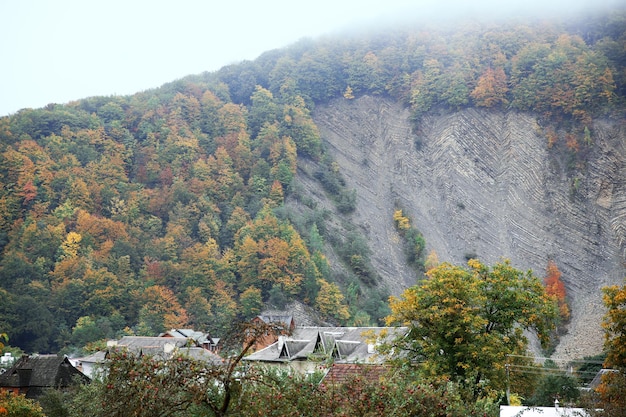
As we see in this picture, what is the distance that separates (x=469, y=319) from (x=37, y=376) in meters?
26.6

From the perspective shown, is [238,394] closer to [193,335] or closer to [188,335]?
[188,335]

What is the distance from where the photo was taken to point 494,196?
316 feet

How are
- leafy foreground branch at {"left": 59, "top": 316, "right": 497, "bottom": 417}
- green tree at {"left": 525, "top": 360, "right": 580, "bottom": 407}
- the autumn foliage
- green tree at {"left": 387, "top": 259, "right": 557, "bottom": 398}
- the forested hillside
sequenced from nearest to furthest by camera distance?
leafy foreground branch at {"left": 59, "top": 316, "right": 497, "bottom": 417} < green tree at {"left": 387, "top": 259, "right": 557, "bottom": 398} < green tree at {"left": 525, "top": 360, "right": 580, "bottom": 407} < the autumn foliage < the forested hillside

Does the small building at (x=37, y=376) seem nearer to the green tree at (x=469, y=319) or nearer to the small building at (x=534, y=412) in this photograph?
the green tree at (x=469, y=319)

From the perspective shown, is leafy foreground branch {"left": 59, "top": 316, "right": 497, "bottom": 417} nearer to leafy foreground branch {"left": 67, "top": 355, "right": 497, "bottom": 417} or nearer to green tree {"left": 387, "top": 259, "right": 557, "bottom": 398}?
leafy foreground branch {"left": 67, "top": 355, "right": 497, "bottom": 417}

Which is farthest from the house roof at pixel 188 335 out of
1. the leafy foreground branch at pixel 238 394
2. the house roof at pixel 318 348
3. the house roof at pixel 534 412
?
the leafy foreground branch at pixel 238 394

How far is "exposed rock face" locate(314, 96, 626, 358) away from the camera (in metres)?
87.0

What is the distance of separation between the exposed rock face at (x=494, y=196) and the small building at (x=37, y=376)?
46.5 m

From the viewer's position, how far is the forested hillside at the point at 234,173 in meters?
80.6

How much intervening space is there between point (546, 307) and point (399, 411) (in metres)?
19.4

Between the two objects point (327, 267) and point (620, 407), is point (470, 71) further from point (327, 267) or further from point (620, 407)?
point (620, 407)

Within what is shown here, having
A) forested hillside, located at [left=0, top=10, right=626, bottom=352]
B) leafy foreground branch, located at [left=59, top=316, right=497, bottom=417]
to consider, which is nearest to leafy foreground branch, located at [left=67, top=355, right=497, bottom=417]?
leafy foreground branch, located at [left=59, top=316, right=497, bottom=417]

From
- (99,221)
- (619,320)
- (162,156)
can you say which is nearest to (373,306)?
(99,221)

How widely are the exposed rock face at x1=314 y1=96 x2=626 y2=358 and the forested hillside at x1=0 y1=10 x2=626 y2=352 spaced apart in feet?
7.79
